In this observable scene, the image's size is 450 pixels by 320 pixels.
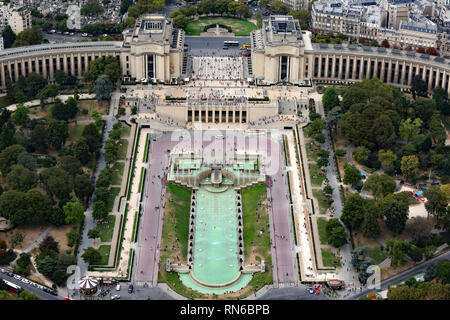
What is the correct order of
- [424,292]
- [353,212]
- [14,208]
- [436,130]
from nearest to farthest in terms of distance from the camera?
[424,292] → [14,208] → [353,212] → [436,130]

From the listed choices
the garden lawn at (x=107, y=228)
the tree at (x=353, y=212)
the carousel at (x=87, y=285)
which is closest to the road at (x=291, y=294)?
the tree at (x=353, y=212)

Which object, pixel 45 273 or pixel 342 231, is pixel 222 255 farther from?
Result: pixel 45 273

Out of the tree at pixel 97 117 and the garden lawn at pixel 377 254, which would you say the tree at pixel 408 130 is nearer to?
the garden lawn at pixel 377 254

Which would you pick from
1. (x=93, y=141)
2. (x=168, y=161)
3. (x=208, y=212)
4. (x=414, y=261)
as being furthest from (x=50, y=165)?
(x=414, y=261)

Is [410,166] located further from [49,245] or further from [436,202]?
[49,245]

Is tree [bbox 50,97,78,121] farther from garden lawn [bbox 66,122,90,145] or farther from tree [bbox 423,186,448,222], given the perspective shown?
tree [bbox 423,186,448,222]

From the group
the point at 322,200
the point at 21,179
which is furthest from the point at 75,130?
the point at 322,200
